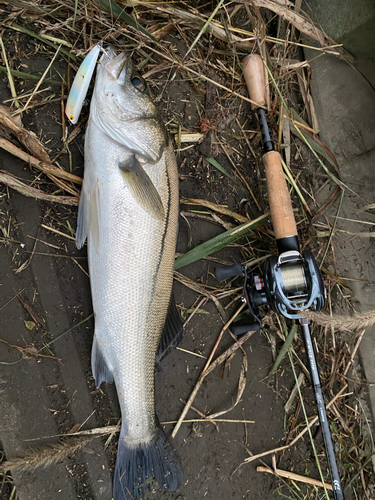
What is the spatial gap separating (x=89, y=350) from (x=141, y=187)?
1114 mm

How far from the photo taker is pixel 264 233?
2605 millimetres

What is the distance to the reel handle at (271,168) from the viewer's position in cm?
228

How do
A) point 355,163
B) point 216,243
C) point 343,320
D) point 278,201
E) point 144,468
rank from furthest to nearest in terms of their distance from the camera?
point 355,163
point 216,243
point 278,201
point 343,320
point 144,468

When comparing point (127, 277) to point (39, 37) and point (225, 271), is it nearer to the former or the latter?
point (225, 271)

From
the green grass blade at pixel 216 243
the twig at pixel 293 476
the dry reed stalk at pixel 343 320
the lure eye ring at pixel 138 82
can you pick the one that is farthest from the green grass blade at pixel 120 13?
the twig at pixel 293 476

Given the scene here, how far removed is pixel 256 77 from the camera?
2.48 metres

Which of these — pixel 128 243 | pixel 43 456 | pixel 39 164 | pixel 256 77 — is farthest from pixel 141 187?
pixel 43 456

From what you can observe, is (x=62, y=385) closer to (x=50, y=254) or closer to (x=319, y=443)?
(x=50, y=254)

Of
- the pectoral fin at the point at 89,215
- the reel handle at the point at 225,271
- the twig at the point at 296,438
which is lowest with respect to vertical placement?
the twig at the point at 296,438

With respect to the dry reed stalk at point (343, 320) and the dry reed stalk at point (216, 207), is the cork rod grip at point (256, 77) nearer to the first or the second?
the dry reed stalk at point (216, 207)

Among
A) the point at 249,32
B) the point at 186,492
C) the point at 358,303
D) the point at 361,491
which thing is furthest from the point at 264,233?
the point at 361,491

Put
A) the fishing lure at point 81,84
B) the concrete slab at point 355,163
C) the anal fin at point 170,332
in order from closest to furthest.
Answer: the fishing lure at point 81,84 < the anal fin at point 170,332 < the concrete slab at point 355,163

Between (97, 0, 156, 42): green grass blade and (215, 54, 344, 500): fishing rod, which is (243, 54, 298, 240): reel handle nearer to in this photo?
(215, 54, 344, 500): fishing rod

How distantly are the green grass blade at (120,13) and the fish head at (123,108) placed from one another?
30 centimetres
